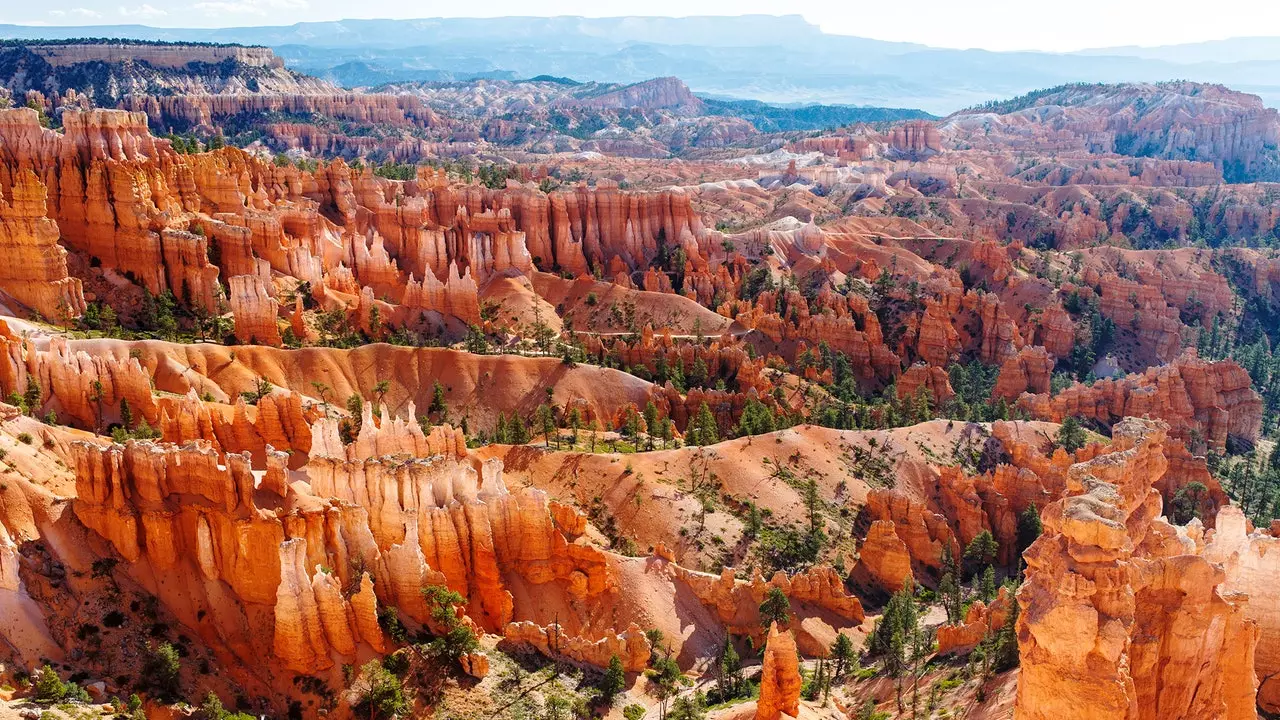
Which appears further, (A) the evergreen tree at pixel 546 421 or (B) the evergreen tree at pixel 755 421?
(B) the evergreen tree at pixel 755 421

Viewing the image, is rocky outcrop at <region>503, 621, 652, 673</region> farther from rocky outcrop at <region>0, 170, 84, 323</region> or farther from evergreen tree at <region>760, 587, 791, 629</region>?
rocky outcrop at <region>0, 170, 84, 323</region>

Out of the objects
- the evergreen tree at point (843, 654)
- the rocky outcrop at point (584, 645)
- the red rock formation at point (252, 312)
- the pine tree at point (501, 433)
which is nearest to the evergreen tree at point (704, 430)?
the pine tree at point (501, 433)

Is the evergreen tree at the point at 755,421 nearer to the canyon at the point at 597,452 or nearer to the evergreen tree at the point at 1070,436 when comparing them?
the canyon at the point at 597,452

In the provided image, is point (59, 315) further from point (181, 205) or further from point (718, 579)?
point (718, 579)

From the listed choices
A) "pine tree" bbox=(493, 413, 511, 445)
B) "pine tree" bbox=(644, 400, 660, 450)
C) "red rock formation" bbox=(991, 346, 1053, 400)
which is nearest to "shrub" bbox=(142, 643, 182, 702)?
"pine tree" bbox=(493, 413, 511, 445)

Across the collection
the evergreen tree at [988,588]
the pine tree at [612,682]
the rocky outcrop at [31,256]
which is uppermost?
the rocky outcrop at [31,256]

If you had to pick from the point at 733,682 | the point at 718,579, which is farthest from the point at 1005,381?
the point at 733,682

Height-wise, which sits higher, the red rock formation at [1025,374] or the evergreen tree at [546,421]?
the evergreen tree at [546,421]
